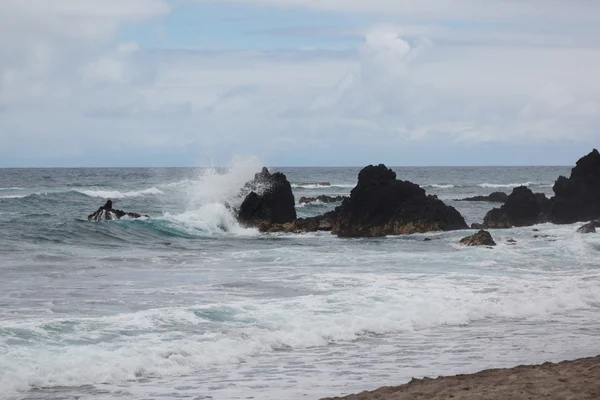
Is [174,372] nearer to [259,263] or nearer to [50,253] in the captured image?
[259,263]

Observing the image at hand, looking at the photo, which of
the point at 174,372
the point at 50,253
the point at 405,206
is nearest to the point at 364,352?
the point at 174,372

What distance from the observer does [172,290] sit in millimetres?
18734

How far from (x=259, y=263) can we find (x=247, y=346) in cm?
1120

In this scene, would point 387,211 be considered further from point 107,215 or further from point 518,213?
point 107,215

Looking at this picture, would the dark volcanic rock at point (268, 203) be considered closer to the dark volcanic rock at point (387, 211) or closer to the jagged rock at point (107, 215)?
the dark volcanic rock at point (387, 211)

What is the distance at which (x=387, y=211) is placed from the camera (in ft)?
111

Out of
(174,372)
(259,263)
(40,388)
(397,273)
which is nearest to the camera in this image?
(40,388)

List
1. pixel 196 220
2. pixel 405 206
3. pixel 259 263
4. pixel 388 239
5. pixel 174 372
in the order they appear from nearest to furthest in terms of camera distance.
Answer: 1. pixel 174 372
2. pixel 259 263
3. pixel 388 239
4. pixel 405 206
5. pixel 196 220

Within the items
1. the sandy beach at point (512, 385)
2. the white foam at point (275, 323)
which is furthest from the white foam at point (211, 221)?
the sandy beach at point (512, 385)

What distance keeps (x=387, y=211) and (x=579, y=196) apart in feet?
30.1

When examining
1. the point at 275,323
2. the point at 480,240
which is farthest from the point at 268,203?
the point at 275,323

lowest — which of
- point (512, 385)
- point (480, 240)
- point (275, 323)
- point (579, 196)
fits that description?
point (275, 323)

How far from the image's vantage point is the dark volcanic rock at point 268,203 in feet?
118

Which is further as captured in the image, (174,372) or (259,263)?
(259,263)
